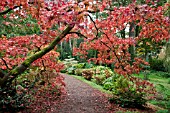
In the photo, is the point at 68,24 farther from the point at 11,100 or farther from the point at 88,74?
the point at 88,74

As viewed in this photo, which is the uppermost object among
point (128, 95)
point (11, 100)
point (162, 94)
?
point (11, 100)

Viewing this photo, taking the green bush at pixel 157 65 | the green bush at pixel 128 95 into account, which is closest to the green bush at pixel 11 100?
the green bush at pixel 128 95

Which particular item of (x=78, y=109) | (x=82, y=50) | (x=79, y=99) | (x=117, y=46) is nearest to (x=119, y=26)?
(x=117, y=46)

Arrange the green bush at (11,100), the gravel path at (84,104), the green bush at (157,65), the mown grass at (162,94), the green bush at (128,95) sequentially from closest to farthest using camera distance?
the green bush at (11,100) → the mown grass at (162,94) → the gravel path at (84,104) → the green bush at (128,95) → the green bush at (157,65)

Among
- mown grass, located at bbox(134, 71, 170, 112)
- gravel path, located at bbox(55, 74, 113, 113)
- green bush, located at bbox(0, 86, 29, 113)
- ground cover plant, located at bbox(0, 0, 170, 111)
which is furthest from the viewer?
gravel path, located at bbox(55, 74, 113, 113)

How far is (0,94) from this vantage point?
677cm

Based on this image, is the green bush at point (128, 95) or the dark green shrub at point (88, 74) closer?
the green bush at point (128, 95)

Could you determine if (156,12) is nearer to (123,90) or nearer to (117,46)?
(117,46)

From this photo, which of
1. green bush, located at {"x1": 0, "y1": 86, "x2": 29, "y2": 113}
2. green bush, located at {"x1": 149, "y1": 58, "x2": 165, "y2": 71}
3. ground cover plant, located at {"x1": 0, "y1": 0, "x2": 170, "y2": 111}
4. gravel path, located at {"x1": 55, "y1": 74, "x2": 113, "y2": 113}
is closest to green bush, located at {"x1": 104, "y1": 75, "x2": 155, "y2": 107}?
gravel path, located at {"x1": 55, "y1": 74, "x2": 113, "y2": 113}

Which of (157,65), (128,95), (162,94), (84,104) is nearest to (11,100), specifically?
(84,104)

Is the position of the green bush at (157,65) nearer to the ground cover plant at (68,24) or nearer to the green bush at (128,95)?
the green bush at (128,95)

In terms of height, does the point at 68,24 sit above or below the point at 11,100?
above

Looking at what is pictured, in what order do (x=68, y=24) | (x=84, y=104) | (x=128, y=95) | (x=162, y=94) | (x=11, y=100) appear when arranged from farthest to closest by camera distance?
(x=162, y=94)
(x=84, y=104)
(x=128, y=95)
(x=11, y=100)
(x=68, y=24)

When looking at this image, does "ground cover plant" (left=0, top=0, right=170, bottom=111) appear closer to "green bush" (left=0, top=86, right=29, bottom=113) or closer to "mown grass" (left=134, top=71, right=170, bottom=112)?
"green bush" (left=0, top=86, right=29, bottom=113)
